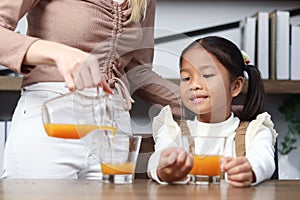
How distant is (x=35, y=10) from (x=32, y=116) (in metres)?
0.23

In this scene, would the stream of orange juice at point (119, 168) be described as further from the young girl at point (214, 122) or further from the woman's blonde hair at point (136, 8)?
the woman's blonde hair at point (136, 8)

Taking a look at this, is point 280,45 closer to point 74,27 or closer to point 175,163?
point 74,27

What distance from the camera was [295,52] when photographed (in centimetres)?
238

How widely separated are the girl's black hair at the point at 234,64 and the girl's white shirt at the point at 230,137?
8 cm

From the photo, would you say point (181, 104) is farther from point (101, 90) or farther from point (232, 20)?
point (232, 20)

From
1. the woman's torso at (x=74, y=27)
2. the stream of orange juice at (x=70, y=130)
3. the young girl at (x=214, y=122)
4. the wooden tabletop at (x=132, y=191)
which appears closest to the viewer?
the wooden tabletop at (x=132, y=191)

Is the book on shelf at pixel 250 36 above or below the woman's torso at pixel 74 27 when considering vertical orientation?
above

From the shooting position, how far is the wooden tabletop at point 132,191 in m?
0.92

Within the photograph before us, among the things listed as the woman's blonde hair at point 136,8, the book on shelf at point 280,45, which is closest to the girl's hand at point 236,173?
the woman's blonde hair at point 136,8

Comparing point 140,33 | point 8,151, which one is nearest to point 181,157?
point 140,33

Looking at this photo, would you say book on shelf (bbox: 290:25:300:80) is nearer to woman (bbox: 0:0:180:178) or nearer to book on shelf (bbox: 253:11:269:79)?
book on shelf (bbox: 253:11:269:79)

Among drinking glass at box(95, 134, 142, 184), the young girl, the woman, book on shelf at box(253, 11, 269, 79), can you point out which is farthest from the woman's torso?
book on shelf at box(253, 11, 269, 79)

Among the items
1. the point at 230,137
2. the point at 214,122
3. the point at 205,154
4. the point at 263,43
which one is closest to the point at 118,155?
the point at 205,154

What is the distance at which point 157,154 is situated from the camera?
112 cm
